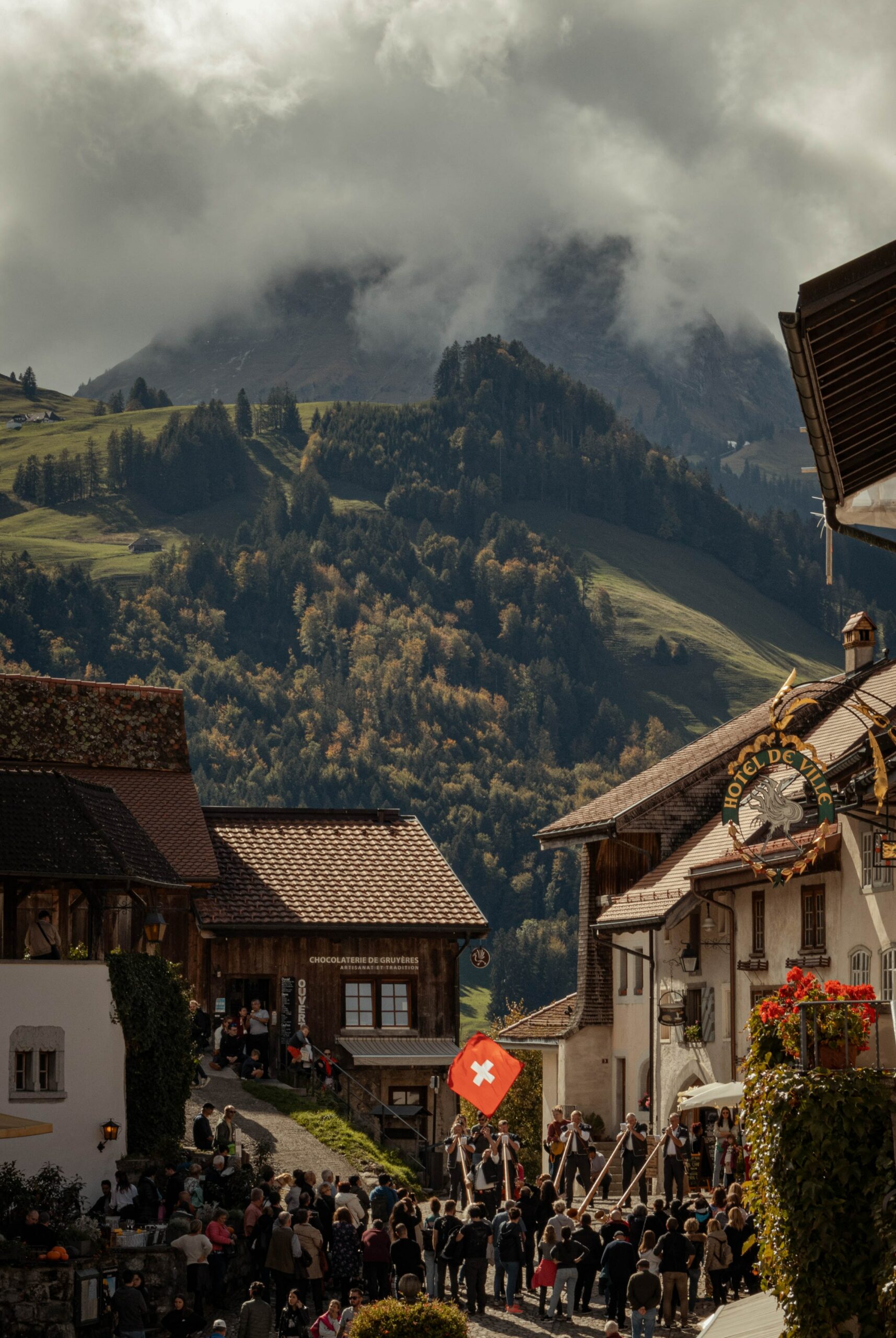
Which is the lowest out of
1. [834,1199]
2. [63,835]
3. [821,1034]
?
[834,1199]

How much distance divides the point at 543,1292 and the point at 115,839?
1396 centimetres

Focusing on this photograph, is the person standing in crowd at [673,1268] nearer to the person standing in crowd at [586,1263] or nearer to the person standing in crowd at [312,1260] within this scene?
the person standing in crowd at [586,1263]

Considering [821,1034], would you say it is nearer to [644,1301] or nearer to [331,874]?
[644,1301]

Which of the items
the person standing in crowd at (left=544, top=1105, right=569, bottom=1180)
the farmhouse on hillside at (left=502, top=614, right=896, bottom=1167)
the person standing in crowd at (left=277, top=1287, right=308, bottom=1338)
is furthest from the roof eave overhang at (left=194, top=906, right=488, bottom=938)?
the person standing in crowd at (left=277, top=1287, right=308, bottom=1338)

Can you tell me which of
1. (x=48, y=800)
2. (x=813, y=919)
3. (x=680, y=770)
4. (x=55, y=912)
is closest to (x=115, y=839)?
(x=48, y=800)

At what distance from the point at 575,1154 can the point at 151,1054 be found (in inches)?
312

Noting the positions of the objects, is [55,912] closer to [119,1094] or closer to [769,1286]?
[119,1094]

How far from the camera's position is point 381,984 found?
160ft

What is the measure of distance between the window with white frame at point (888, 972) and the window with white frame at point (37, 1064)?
14.5 meters

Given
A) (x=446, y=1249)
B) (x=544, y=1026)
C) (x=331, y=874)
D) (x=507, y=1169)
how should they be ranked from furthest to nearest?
(x=544, y=1026), (x=331, y=874), (x=507, y=1169), (x=446, y=1249)

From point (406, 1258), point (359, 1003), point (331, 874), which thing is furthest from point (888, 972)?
point (331, 874)

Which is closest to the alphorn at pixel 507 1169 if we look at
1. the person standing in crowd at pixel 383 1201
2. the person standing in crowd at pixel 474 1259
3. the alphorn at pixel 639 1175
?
the alphorn at pixel 639 1175

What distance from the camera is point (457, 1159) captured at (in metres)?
35.7

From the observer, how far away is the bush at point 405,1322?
22.2 m
